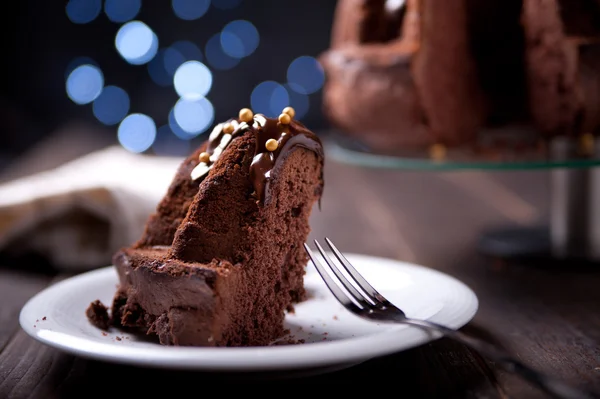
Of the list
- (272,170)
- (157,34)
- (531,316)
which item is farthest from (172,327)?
(157,34)

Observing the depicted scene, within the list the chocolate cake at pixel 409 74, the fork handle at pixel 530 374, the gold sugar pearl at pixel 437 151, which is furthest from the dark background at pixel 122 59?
the fork handle at pixel 530 374

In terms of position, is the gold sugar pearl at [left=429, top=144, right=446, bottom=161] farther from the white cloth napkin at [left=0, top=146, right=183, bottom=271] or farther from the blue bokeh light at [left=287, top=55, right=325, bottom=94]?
the blue bokeh light at [left=287, top=55, right=325, bottom=94]

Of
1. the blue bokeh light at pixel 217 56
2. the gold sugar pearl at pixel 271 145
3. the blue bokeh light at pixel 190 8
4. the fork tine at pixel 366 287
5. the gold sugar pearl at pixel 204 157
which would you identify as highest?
the blue bokeh light at pixel 190 8

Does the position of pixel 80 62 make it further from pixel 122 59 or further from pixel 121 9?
pixel 121 9

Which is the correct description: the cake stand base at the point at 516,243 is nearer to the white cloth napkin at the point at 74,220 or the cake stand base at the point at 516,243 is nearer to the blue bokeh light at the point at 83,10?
the white cloth napkin at the point at 74,220

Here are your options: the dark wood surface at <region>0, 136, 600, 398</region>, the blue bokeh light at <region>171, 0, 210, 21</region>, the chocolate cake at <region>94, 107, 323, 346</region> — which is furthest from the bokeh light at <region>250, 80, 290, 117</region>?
the chocolate cake at <region>94, 107, 323, 346</region>

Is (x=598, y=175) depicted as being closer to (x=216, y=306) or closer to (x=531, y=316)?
(x=531, y=316)
